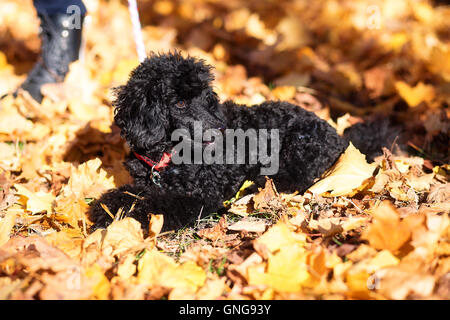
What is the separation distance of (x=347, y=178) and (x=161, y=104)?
1.56 meters

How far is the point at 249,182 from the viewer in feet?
11.9

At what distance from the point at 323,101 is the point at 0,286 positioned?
170 inches

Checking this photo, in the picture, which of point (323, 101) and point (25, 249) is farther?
point (323, 101)

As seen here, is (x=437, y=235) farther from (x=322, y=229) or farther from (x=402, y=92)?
(x=402, y=92)

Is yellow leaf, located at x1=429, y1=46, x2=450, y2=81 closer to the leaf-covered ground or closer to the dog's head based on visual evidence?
the leaf-covered ground

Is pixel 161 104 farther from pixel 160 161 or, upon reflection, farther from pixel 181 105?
pixel 160 161

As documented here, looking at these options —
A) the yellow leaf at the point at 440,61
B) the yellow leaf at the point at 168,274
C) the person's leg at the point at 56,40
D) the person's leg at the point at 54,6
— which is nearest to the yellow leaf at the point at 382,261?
the yellow leaf at the point at 168,274

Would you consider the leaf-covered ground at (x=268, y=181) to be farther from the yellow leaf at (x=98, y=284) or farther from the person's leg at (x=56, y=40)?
the person's leg at (x=56, y=40)

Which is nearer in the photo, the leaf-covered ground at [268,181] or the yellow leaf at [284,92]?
the leaf-covered ground at [268,181]

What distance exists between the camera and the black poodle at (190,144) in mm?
3096

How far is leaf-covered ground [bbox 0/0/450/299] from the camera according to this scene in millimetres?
2105

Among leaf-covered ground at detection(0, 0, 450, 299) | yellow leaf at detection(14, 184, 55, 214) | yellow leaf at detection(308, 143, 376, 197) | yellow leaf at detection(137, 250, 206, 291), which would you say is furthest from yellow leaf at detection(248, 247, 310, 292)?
yellow leaf at detection(14, 184, 55, 214)

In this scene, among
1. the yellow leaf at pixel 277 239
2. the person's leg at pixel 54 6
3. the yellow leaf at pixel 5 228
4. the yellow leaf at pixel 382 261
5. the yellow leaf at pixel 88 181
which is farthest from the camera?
the person's leg at pixel 54 6
